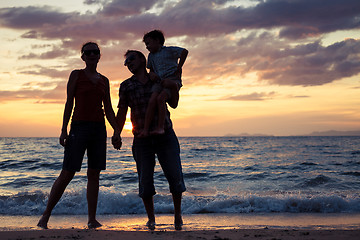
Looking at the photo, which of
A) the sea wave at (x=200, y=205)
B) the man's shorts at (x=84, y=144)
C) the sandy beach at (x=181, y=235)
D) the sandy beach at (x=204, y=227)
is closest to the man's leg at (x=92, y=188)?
the man's shorts at (x=84, y=144)

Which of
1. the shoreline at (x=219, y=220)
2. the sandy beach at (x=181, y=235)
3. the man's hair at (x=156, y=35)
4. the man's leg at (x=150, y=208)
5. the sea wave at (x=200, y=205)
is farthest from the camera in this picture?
the sea wave at (x=200, y=205)

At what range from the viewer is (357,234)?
3.93m

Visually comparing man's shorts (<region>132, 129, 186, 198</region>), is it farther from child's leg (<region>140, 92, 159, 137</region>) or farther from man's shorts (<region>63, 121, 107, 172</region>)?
man's shorts (<region>63, 121, 107, 172</region>)

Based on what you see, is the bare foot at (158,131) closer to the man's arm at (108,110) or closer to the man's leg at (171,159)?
the man's leg at (171,159)

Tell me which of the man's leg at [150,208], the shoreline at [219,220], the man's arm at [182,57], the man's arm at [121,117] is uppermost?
the man's arm at [182,57]

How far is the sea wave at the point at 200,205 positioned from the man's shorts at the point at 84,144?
3.09 meters

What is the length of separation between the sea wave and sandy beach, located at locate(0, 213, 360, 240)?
44cm

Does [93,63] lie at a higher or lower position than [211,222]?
higher

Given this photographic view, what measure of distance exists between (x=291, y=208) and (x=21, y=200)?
5.68 meters

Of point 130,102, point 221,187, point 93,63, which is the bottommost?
point 221,187

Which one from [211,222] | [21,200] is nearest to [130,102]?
[211,222]

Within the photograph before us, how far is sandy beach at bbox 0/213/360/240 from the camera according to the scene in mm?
3918

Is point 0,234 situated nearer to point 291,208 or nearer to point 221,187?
point 291,208

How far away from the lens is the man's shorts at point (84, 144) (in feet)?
13.8
